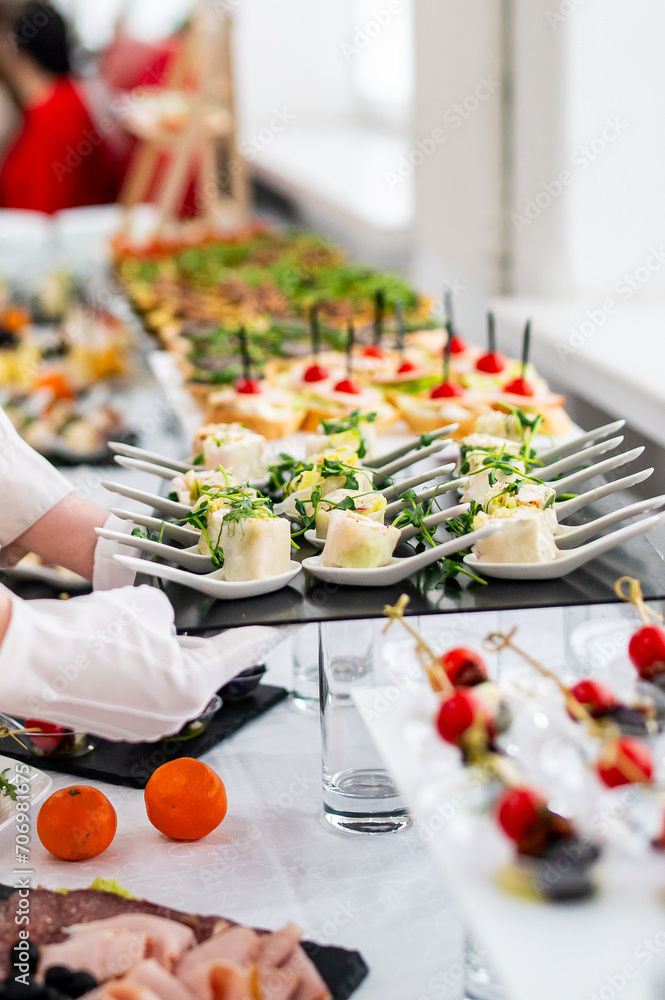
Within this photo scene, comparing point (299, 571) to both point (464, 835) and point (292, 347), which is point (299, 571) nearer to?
point (464, 835)

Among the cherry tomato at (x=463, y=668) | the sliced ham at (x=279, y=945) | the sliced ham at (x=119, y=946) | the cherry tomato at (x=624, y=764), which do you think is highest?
the cherry tomato at (x=624, y=764)

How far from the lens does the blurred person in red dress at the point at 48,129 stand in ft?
16.1

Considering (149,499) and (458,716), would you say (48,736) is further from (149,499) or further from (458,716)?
(458,716)

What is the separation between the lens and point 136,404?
10.2ft

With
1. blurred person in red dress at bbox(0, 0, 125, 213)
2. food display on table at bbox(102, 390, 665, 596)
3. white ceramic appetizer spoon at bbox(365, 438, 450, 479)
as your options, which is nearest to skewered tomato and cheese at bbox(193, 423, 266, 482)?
food display on table at bbox(102, 390, 665, 596)

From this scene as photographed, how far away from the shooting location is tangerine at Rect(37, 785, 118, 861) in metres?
1.14

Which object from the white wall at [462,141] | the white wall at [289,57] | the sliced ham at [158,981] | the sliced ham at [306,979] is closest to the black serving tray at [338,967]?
the sliced ham at [306,979]

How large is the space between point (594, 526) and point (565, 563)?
0.07 metres

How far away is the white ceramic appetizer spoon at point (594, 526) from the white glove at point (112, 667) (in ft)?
1.01

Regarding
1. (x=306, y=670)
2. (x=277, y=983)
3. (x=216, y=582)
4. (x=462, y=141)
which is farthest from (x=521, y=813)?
(x=462, y=141)

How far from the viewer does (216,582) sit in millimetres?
1026

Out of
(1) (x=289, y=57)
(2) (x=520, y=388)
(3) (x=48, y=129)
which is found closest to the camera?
(2) (x=520, y=388)

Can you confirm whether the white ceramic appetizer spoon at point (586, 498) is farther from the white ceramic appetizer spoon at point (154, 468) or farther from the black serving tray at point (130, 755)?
A: the black serving tray at point (130, 755)

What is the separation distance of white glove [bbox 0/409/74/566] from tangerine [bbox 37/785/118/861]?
1.09 feet
